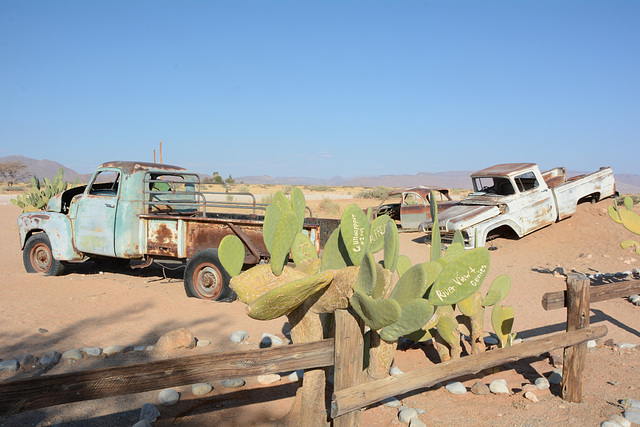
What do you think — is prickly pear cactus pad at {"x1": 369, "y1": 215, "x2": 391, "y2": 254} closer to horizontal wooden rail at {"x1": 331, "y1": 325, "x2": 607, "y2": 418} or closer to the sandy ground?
horizontal wooden rail at {"x1": 331, "y1": 325, "x2": 607, "y2": 418}

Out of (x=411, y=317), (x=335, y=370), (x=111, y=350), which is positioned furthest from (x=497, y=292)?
(x=111, y=350)

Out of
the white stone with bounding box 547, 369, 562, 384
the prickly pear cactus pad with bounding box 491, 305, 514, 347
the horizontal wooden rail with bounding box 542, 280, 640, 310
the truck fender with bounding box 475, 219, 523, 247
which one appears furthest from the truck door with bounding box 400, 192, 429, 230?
the white stone with bounding box 547, 369, 562, 384

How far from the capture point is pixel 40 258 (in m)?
8.90

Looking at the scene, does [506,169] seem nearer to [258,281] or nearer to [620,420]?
[620,420]

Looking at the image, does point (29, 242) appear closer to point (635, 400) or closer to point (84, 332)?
point (84, 332)

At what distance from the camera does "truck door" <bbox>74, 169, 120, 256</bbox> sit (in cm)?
778

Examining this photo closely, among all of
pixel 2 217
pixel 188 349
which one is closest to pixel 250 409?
pixel 188 349

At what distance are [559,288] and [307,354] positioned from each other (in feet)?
22.4

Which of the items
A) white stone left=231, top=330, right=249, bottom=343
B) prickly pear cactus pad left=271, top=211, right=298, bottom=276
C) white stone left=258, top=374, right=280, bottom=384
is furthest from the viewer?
white stone left=231, top=330, right=249, bottom=343

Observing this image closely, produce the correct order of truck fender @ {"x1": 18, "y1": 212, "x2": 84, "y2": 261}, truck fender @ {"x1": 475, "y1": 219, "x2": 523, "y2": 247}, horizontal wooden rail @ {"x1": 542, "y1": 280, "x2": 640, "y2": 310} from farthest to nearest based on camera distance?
truck fender @ {"x1": 475, "y1": 219, "x2": 523, "y2": 247} < truck fender @ {"x1": 18, "y1": 212, "x2": 84, "y2": 261} < horizontal wooden rail @ {"x1": 542, "y1": 280, "x2": 640, "y2": 310}

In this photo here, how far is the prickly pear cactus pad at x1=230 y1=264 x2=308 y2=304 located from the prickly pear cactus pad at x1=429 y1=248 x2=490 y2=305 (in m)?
0.99

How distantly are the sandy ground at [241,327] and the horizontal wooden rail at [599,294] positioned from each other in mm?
786

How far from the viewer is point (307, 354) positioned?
282 cm

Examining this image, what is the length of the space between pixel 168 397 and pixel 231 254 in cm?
135
